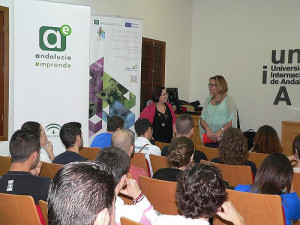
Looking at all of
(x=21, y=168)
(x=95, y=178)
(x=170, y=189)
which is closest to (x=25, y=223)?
(x=21, y=168)

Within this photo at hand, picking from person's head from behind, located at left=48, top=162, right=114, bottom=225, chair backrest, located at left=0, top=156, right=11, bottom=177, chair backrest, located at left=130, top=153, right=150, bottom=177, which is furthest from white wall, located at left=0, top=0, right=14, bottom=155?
person's head from behind, located at left=48, top=162, right=114, bottom=225

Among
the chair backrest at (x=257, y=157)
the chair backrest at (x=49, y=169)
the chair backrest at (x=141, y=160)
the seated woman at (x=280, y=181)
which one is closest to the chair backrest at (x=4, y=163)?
the chair backrest at (x=49, y=169)

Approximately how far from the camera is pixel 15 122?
5.04 m

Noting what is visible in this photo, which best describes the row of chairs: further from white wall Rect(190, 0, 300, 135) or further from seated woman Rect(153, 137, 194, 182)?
white wall Rect(190, 0, 300, 135)

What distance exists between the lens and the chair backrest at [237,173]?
3.43 m

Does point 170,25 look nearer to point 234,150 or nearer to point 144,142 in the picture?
point 144,142

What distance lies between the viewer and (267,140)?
14.3ft

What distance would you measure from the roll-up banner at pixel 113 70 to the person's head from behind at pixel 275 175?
3805 millimetres

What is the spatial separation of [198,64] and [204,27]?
0.83 meters

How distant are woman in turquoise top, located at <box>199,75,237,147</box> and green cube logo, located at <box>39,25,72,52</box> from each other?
2.15m

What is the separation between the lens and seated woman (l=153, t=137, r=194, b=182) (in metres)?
3.03

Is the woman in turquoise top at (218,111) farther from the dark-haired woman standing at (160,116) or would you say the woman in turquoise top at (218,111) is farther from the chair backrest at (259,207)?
A: the chair backrest at (259,207)

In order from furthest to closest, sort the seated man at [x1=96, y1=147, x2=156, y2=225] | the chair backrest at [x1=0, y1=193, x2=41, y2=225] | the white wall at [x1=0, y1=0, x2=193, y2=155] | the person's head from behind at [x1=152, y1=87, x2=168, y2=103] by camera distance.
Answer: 1. the white wall at [x1=0, y1=0, x2=193, y2=155]
2. the person's head from behind at [x1=152, y1=87, x2=168, y2=103]
3. the seated man at [x1=96, y1=147, x2=156, y2=225]
4. the chair backrest at [x1=0, y1=193, x2=41, y2=225]

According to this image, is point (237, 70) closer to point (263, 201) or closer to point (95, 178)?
point (263, 201)
